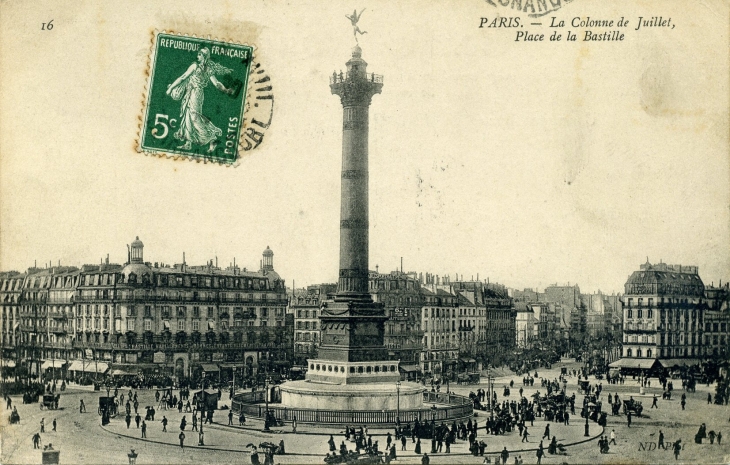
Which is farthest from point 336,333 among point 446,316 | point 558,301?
point 558,301

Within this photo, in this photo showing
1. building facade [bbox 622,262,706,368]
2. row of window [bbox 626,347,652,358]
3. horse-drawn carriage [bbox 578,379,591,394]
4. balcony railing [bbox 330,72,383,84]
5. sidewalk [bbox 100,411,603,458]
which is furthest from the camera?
row of window [bbox 626,347,652,358]

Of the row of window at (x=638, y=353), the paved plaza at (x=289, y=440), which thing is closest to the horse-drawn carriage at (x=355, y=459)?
the paved plaza at (x=289, y=440)

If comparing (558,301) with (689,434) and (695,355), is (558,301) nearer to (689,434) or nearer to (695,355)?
(695,355)

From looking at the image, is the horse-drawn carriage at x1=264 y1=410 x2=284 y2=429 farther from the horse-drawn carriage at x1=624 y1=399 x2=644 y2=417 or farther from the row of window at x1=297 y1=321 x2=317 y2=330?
the row of window at x1=297 y1=321 x2=317 y2=330

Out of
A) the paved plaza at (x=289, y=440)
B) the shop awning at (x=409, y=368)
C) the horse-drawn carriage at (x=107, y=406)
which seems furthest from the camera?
the shop awning at (x=409, y=368)

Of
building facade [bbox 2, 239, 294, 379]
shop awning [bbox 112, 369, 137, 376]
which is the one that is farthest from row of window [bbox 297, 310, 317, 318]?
shop awning [bbox 112, 369, 137, 376]

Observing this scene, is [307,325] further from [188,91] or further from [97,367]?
[188,91]

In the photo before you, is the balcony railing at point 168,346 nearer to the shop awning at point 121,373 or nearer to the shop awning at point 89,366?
the shop awning at point 89,366
